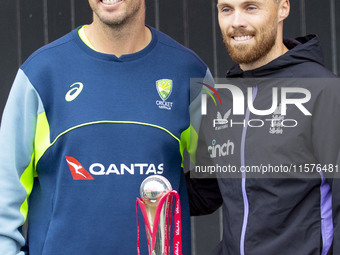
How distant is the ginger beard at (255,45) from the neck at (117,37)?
0.30m

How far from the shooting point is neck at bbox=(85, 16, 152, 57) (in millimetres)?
Result: 2545

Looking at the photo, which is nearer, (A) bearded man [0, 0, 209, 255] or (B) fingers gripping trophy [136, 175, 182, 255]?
(B) fingers gripping trophy [136, 175, 182, 255]

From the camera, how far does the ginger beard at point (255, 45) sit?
8.51 feet

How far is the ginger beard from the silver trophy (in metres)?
0.63

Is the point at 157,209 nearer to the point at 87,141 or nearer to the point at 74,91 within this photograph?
the point at 87,141

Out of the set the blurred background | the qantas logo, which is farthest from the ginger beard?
the blurred background

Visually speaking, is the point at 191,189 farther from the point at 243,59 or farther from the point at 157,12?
the point at 157,12

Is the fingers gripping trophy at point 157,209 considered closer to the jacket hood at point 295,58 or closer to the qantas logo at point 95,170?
the qantas logo at point 95,170

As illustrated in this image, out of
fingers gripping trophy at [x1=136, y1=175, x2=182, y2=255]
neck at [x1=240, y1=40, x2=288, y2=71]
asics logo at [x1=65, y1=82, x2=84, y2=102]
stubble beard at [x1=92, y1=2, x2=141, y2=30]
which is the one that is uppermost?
stubble beard at [x1=92, y1=2, x2=141, y2=30]

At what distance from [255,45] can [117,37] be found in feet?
1.44

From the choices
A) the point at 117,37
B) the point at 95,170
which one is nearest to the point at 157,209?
the point at 95,170

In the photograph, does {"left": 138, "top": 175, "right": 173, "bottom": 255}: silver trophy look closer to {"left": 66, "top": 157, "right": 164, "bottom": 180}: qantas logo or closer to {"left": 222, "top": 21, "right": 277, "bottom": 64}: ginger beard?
{"left": 66, "top": 157, "right": 164, "bottom": 180}: qantas logo

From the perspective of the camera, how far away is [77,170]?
8.16 ft

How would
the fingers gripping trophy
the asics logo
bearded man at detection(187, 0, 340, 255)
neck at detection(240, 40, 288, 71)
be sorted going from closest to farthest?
1. the fingers gripping trophy
2. bearded man at detection(187, 0, 340, 255)
3. the asics logo
4. neck at detection(240, 40, 288, 71)
